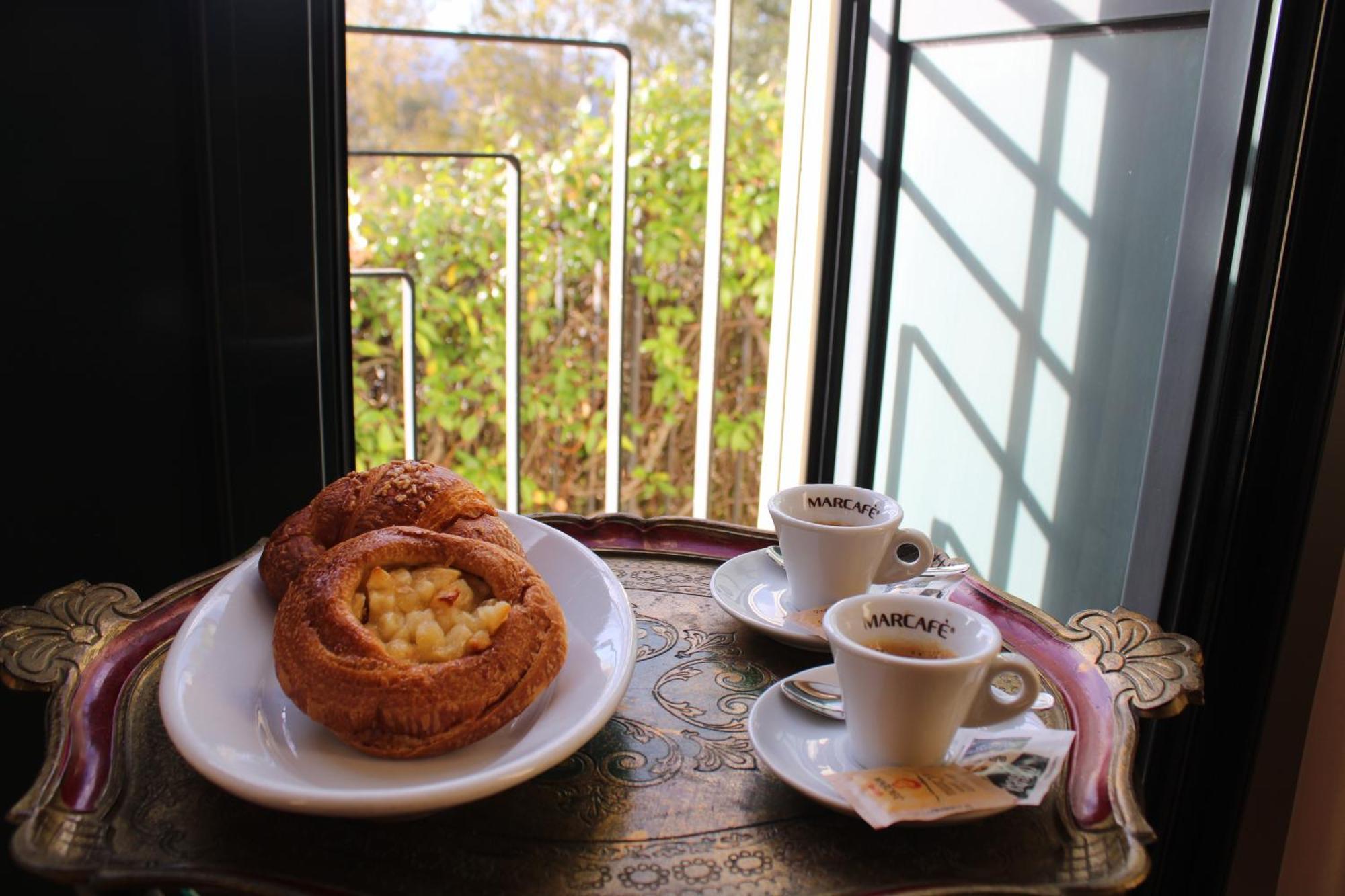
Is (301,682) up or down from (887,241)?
down

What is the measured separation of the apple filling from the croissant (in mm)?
101

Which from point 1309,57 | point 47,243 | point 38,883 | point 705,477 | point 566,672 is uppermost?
point 1309,57

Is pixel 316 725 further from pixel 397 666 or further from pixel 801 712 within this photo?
pixel 801 712

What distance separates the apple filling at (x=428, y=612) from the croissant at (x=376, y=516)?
0.33ft

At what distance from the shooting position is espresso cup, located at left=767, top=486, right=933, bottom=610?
91 cm

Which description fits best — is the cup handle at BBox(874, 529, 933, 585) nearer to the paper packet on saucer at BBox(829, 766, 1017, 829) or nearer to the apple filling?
the paper packet on saucer at BBox(829, 766, 1017, 829)

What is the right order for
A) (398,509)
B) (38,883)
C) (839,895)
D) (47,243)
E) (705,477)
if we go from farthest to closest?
(705,477) → (38,883) → (47,243) → (398,509) → (839,895)

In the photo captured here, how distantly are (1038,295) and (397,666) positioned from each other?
3.20ft

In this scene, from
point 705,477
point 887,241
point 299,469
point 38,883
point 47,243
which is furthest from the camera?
point 705,477

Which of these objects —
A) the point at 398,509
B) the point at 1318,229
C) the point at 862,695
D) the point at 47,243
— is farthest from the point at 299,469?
the point at 1318,229

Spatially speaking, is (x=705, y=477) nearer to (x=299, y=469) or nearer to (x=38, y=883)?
(x=299, y=469)

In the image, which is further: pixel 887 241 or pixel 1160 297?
pixel 887 241

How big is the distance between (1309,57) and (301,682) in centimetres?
92

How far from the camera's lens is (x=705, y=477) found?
7.53 feet
